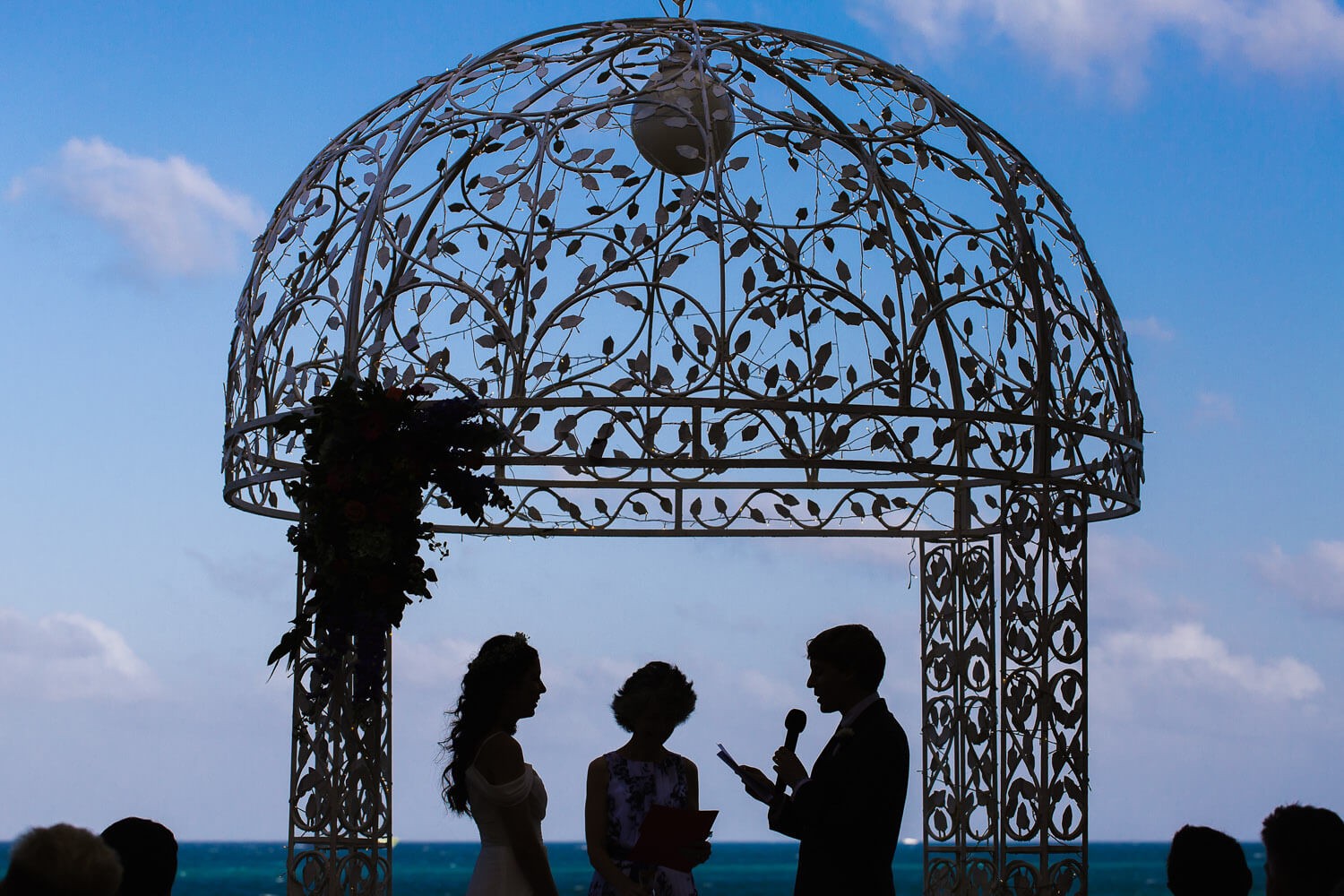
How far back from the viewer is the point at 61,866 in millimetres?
3504

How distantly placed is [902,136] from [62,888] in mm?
5255

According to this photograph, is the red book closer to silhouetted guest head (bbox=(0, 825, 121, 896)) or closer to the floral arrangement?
the floral arrangement

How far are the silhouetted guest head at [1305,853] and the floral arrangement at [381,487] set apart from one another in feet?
10.3

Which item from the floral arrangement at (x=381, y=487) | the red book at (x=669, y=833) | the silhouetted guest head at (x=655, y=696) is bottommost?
the red book at (x=669, y=833)

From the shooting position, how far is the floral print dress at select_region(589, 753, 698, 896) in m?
6.84

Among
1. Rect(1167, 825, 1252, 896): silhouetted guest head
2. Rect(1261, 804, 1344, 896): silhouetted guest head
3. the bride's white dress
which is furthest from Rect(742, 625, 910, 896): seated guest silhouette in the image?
Rect(1261, 804, 1344, 896): silhouetted guest head

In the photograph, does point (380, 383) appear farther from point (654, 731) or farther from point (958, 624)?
point (958, 624)

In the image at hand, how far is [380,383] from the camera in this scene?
6785 mm

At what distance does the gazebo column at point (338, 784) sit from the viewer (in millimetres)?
7410

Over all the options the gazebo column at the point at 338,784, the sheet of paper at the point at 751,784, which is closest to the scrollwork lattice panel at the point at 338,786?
the gazebo column at the point at 338,784

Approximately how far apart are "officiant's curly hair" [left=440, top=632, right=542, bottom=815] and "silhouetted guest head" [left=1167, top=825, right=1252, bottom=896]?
8.57 ft

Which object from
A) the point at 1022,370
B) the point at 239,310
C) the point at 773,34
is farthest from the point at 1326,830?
the point at 239,310

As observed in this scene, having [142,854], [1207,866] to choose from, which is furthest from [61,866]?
[1207,866]

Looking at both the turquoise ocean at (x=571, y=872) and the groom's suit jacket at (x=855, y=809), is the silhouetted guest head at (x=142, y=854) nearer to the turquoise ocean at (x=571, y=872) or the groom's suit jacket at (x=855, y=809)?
the groom's suit jacket at (x=855, y=809)
